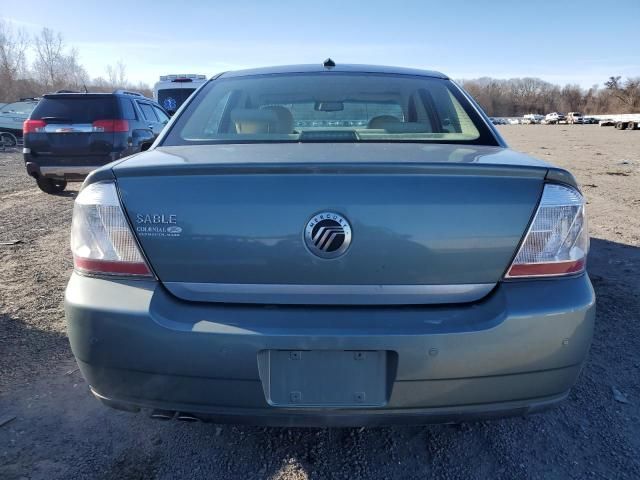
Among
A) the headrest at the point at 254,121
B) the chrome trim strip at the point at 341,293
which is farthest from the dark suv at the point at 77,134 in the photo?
the chrome trim strip at the point at 341,293

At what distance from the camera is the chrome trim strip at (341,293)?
1.58m

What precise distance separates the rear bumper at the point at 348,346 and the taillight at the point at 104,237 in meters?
0.06

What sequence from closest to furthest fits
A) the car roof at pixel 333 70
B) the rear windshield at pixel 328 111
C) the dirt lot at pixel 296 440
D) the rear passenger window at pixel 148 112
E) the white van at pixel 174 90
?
the dirt lot at pixel 296 440
the rear windshield at pixel 328 111
the car roof at pixel 333 70
the rear passenger window at pixel 148 112
the white van at pixel 174 90

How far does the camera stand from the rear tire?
8.27m

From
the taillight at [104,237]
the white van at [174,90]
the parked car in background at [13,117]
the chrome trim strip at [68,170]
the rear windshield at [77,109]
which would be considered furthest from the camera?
the parked car in background at [13,117]

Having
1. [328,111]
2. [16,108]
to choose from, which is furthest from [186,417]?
[16,108]

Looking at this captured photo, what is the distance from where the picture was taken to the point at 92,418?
2342 millimetres

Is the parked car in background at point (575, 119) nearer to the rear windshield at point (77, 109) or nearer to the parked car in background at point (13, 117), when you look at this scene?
the parked car in background at point (13, 117)

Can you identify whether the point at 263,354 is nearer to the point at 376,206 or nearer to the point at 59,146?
the point at 376,206

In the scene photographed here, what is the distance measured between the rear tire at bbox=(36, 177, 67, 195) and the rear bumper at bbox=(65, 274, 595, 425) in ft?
25.3

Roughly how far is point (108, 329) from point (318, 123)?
6.01ft

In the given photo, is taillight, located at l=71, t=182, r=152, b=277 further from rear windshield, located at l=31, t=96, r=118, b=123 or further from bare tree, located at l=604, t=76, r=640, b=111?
bare tree, located at l=604, t=76, r=640, b=111

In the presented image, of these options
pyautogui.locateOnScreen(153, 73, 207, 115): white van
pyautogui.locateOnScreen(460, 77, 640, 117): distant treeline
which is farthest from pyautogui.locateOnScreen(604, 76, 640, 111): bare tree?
pyautogui.locateOnScreen(153, 73, 207, 115): white van

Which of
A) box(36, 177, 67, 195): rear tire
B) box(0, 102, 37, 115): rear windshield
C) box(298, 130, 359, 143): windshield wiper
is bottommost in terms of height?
box(36, 177, 67, 195): rear tire
